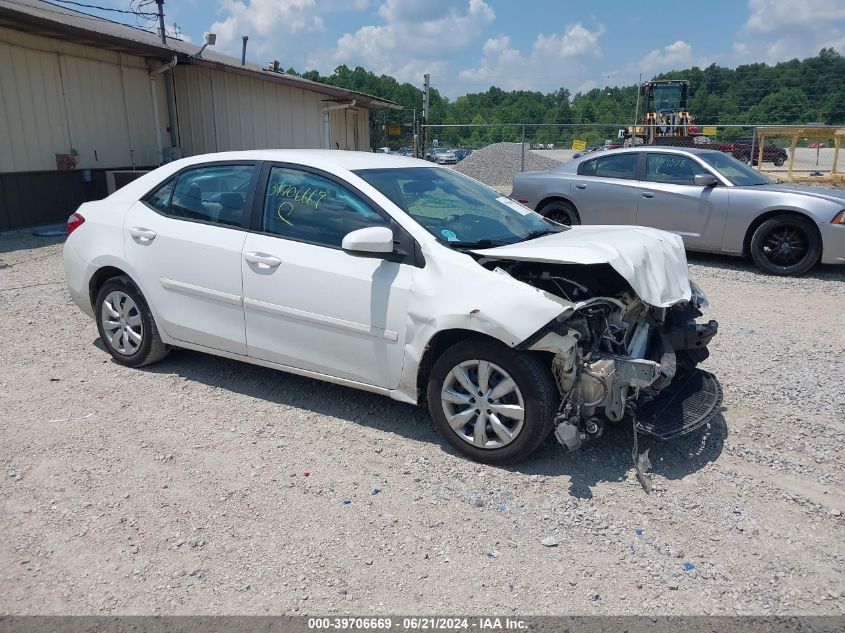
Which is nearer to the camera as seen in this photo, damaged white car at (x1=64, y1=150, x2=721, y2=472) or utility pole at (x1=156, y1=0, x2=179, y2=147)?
damaged white car at (x1=64, y1=150, x2=721, y2=472)

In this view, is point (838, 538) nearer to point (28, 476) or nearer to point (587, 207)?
point (28, 476)

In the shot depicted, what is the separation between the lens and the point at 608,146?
30.0m

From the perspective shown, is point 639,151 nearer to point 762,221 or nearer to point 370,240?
point 762,221

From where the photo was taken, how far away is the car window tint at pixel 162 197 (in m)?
4.83

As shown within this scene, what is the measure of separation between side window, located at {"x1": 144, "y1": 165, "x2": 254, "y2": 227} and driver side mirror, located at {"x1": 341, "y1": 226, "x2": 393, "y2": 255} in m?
1.12

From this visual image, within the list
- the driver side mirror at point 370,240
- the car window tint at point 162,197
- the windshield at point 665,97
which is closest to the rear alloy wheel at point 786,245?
the driver side mirror at point 370,240

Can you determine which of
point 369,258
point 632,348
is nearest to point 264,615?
point 369,258

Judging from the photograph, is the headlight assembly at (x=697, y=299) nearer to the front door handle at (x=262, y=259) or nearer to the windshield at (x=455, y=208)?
the windshield at (x=455, y=208)

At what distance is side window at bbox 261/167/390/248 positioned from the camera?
160 inches

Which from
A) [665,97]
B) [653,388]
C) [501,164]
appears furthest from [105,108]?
[665,97]

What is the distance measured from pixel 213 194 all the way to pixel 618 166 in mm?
6891

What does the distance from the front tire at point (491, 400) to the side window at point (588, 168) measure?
7157 millimetres

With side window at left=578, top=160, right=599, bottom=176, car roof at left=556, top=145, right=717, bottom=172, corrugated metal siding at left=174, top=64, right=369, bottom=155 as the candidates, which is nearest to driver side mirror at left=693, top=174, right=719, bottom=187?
car roof at left=556, top=145, right=717, bottom=172

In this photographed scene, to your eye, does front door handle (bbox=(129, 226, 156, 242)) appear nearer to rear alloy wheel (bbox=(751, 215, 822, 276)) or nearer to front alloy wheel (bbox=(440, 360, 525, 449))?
front alloy wheel (bbox=(440, 360, 525, 449))
